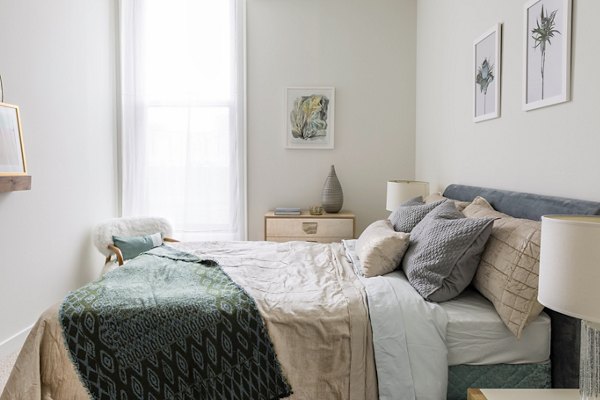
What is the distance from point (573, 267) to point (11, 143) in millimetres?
2983

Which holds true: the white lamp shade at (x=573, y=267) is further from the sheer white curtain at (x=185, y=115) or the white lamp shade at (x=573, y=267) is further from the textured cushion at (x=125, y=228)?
the sheer white curtain at (x=185, y=115)

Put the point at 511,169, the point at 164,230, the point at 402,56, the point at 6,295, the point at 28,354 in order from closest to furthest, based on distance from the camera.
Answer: the point at 28,354 < the point at 511,169 < the point at 6,295 < the point at 164,230 < the point at 402,56

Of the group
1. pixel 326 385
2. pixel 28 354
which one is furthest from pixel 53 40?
pixel 326 385

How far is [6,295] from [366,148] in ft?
10.6

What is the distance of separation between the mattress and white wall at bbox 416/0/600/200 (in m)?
0.59

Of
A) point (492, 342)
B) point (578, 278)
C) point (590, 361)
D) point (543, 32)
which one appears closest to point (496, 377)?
point (492, 342)

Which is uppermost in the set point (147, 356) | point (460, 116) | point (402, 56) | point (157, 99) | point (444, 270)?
point (402, 56)

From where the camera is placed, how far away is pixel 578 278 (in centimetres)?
112

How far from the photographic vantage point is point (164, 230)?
4.07m

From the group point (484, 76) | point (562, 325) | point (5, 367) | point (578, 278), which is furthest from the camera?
point (484, 76)

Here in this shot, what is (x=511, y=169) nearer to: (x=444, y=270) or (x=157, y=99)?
(x=444, y=270)

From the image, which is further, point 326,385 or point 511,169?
point 511,169

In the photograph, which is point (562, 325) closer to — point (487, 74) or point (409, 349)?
point (409, 349)

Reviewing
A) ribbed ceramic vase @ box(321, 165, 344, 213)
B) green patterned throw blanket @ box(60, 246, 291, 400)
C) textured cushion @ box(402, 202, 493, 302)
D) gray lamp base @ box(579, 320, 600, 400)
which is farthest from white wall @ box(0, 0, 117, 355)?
gray lamp base @ box(579, 320, 600, 400)
